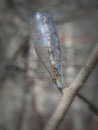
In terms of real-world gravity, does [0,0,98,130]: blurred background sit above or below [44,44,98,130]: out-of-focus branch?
below

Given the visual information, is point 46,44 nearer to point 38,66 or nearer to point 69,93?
point 69,93

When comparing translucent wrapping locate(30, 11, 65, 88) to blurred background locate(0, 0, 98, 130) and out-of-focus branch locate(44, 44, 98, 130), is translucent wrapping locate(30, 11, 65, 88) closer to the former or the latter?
out-of-focus branch locate(44, 44, 98, 130)

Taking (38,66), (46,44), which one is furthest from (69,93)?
(38,66)

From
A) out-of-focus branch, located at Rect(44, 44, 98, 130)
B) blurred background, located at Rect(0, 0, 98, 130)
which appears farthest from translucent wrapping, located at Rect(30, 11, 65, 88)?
blurred background, located at Rect(0, 0, 98, 130)

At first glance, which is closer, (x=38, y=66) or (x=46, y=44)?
(x=46, y=44)

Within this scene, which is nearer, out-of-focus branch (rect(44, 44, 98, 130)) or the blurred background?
out-of-focus branch (rect(44, 44, 98, 130))

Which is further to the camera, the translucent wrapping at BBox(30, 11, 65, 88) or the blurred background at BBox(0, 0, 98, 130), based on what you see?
the blurred background at BBox(0, 0, 98, 130)
